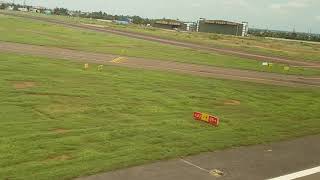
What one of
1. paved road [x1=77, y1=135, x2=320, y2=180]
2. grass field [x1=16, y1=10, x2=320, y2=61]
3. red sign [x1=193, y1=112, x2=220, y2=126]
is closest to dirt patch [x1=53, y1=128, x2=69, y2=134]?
paved road [x1=77, y1=135, x2=320, y2=180]

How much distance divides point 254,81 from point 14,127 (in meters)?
25.2

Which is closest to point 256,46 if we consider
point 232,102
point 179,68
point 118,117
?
point 179,68

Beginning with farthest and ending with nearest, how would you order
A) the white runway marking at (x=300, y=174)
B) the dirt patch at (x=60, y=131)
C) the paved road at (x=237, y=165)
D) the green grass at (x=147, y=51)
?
the green grass at (x=147, y=51) < the dirt patch at (x=60, y=131) < the white runway marking at (x=300, y=174) < the paved road at (x=237, y=165)

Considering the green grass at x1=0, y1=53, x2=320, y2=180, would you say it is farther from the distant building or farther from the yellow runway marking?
the distant building

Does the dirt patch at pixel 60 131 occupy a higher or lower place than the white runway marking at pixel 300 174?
lower

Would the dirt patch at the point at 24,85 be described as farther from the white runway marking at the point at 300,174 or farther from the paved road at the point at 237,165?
the white runway marking at the point at 300,174

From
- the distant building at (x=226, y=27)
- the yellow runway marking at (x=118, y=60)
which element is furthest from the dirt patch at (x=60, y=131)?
the distant building at (x=226, y=27)

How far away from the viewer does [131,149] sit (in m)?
13.3

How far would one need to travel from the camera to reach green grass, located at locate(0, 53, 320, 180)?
1235 cm

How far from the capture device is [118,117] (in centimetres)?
1828

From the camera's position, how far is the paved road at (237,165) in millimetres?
11250

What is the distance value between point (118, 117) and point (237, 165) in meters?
7.01

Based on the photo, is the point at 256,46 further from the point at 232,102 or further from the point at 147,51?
the point at 232,102

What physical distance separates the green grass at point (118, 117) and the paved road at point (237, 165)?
0.50 meters
